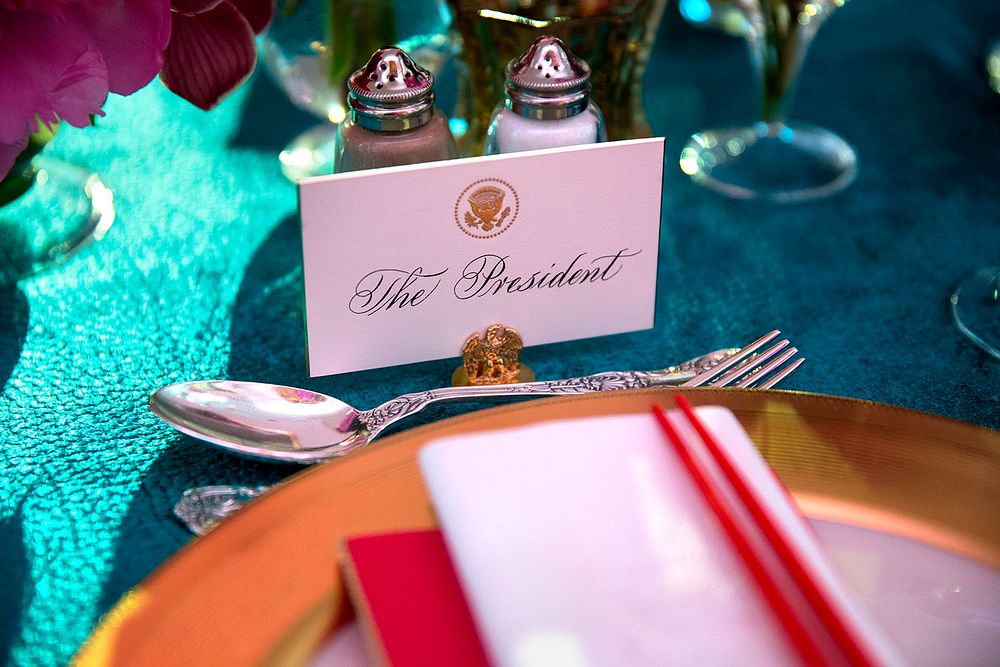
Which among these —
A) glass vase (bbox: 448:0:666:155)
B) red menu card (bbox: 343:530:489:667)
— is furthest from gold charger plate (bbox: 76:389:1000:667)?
glass vase (bbox: 448:0:666:155)

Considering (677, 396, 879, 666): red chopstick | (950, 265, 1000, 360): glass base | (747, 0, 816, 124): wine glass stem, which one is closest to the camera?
(677, 396, 879, 666): red chopstick

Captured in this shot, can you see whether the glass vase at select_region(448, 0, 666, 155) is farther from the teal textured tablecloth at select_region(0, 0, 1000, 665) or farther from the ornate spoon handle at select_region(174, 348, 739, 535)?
the ornate spoon handle at select_region(174, 348, 739, 535)

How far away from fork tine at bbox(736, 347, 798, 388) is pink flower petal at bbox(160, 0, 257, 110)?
0.30 metres

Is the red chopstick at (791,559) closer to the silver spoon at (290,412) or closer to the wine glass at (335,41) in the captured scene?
the silver spoon at (290,412)

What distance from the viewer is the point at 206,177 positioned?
78 centimetres

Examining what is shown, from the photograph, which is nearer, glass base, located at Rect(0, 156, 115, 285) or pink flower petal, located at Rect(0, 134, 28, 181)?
pink flower petal, located at Rect(0, 134, 28, 181)

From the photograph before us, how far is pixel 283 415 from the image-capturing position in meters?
0.50

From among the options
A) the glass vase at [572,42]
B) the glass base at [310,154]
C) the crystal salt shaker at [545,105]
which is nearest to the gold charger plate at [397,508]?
the crystal salt shaker at [545,105]

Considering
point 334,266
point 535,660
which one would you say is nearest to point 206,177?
point 334,266

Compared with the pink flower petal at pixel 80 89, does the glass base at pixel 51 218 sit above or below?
below

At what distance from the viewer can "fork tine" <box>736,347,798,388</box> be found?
0.54m

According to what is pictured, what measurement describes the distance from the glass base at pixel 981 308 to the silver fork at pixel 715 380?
0.39 feet

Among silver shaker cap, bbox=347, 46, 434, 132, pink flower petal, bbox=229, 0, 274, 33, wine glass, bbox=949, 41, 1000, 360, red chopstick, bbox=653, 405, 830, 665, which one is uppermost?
pink flower petal, bbox=229, 0, 274, 33

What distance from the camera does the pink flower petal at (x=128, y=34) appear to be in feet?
1.58
